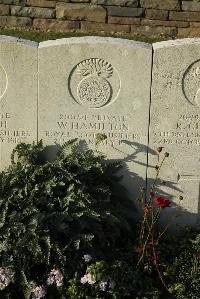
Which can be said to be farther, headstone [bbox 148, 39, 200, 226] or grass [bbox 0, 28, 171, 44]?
grass [bbox 0, 28, 171, 44]

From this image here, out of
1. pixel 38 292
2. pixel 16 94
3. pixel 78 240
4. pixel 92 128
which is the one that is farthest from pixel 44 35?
pixel 38 292

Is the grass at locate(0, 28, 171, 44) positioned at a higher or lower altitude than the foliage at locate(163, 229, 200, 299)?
higher

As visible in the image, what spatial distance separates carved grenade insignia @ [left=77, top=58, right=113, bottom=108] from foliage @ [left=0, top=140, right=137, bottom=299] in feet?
1.39

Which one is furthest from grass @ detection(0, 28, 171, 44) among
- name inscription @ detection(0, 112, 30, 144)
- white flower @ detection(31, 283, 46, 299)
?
white flower @ detection(31, 283, 46, 299)

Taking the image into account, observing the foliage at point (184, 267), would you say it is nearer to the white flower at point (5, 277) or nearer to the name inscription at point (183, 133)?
the name inscription at point (183, 133)

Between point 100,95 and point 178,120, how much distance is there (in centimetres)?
77

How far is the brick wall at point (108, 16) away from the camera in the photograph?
8.41m

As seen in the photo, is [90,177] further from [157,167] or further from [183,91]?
[183,91]

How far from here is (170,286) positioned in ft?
13.5

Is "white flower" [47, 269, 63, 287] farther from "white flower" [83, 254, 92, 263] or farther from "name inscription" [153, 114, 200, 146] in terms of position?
"name inscription" [153, 114, 200, 146]

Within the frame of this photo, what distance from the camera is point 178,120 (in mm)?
4762

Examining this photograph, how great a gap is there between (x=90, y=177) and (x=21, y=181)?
2.00ft

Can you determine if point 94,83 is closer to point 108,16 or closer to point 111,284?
point 111,284

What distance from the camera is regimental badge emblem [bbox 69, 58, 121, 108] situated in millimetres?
4578
